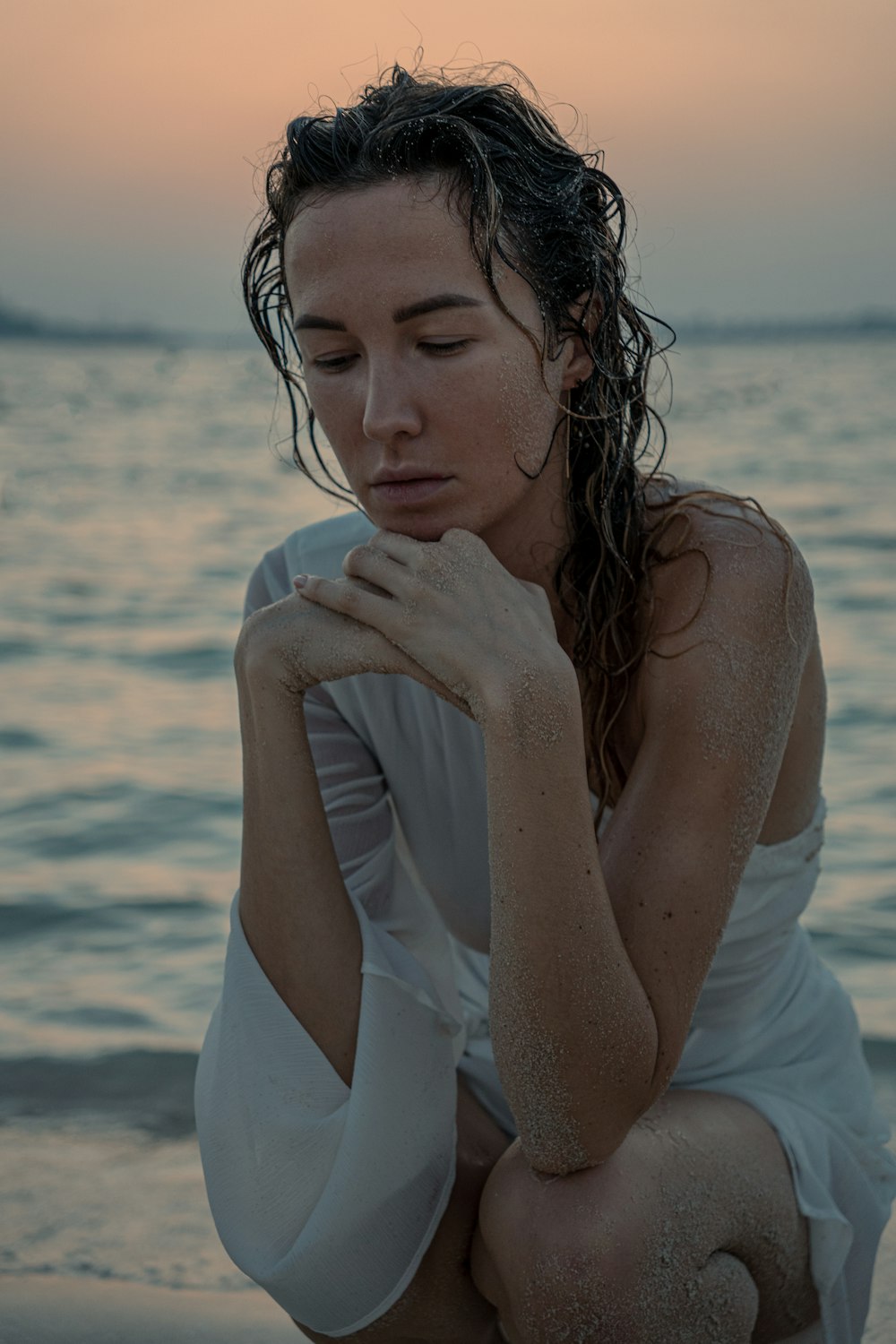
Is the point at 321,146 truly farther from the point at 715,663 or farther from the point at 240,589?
the point at 240,589

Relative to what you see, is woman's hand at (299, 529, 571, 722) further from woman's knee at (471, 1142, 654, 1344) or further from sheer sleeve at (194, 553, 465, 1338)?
woman's knee at (471, 1142, 654, 1344)

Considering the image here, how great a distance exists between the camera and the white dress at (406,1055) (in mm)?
2164

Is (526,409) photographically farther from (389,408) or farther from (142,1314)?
(142,1314)

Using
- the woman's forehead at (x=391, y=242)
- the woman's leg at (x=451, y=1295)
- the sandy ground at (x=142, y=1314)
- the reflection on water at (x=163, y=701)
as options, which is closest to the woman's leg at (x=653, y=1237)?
the woman's leg at (x=451, y=1295)

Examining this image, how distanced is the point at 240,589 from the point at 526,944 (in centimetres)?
758

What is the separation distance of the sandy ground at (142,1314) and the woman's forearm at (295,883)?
0.71m

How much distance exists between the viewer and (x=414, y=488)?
2.07m

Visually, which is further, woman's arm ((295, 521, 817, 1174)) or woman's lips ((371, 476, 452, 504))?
woman's lips ((371, 476, 452, 504))

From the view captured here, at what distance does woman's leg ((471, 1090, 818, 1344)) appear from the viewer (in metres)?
1.91

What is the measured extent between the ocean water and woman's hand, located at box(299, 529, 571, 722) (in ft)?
4.79

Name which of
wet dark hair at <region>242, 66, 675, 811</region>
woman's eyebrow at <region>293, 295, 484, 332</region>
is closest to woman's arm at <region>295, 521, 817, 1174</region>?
wet dark hair at <region>242, 66, 675, 811</region>

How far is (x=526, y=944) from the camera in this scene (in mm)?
1866

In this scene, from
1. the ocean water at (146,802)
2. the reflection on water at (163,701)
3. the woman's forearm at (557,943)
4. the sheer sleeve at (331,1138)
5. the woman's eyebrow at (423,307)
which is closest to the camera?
the woman's forearm at (557,943)

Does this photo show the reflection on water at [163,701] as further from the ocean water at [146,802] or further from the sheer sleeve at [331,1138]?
the sheer sleeve at [331,1138]
